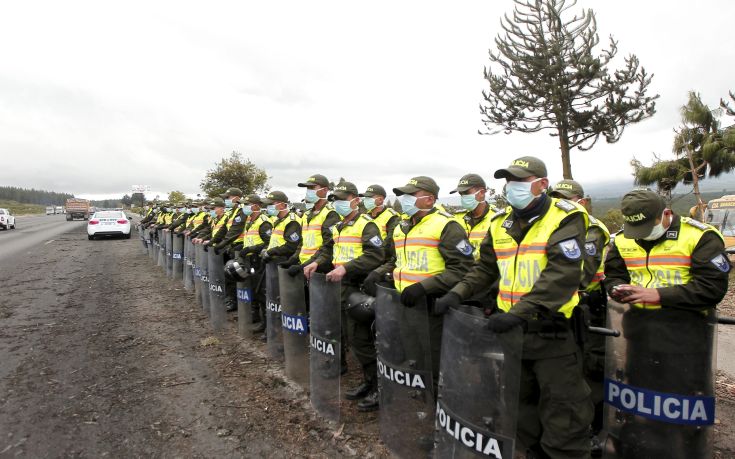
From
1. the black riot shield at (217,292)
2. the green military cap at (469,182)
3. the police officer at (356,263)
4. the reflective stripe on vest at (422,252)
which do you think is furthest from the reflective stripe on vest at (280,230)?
the reflective stripe on vest at (422,252)

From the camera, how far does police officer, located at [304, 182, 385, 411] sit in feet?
13.6

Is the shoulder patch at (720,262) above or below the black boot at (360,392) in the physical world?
above

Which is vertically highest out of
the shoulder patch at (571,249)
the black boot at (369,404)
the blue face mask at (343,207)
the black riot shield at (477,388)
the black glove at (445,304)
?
the blue face mask at (343,207)

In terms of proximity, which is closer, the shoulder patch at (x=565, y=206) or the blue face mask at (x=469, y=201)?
the shoulder patch at (x=565, y=206)

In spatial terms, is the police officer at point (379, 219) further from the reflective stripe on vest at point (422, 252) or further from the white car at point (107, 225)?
the white car at point (107, 225)

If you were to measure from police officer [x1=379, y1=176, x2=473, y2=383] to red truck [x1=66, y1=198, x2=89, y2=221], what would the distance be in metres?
52.9

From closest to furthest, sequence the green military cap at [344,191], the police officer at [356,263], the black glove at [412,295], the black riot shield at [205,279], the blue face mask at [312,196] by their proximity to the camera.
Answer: the black glove at [412,295] → the police officer at [356,263] → the green military cap at [344,191] → the blue face mask at [312,196] → the black riot shield at [205,279]

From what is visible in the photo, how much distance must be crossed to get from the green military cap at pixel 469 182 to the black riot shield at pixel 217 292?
340 centimetres

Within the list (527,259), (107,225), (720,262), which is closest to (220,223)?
(527,259)

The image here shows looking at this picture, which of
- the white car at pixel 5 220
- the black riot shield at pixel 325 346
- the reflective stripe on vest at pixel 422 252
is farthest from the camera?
the white car at pixel 5 220

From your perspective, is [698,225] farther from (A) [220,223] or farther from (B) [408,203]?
(A) [220,223]

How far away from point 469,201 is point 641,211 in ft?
7.47

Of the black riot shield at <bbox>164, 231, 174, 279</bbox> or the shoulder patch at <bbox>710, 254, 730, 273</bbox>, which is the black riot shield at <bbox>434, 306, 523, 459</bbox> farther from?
the black riot shield at <bbox>164, 231, 174, 279</bbox>

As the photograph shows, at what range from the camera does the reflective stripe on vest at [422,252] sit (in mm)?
3482
